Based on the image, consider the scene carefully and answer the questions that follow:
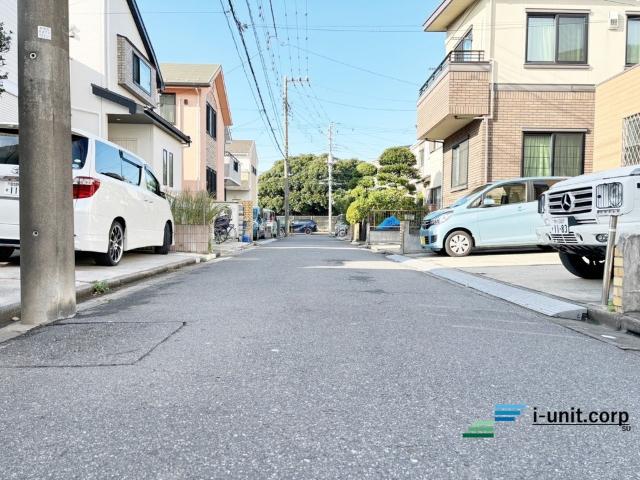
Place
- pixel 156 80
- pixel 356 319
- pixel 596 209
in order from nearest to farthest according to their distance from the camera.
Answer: pixel 356 319 < pixel 596 209 < pixel 156 80

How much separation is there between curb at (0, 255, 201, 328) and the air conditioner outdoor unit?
12742 millimetres

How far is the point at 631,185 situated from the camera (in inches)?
209

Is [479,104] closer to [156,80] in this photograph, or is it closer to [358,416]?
[156,80]

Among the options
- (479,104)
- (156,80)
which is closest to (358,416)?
(479,104)

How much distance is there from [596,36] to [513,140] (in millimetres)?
3696

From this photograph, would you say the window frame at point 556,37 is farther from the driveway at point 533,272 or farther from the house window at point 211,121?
the house window at point 211,121

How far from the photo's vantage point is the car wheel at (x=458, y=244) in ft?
39.2

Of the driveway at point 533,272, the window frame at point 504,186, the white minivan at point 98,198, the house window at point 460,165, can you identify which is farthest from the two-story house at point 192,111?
the driveway at point 533,272

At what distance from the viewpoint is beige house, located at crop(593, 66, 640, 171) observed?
1033cm

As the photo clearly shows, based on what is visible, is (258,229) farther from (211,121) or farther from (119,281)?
(119,281)

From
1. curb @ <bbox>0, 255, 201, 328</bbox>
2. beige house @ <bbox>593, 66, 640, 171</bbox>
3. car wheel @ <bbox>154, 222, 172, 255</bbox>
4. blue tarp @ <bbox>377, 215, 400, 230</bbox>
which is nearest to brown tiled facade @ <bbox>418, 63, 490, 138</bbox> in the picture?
beige house @ <bbox>593, 66, 640, 171</bbox>

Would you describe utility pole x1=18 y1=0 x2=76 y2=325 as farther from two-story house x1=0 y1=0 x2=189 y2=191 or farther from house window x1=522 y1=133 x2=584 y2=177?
house window x1=522 y1=133 x2=584 y2=177

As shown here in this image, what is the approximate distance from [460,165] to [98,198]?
12.6 metres

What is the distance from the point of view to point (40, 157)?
14.0 ft
